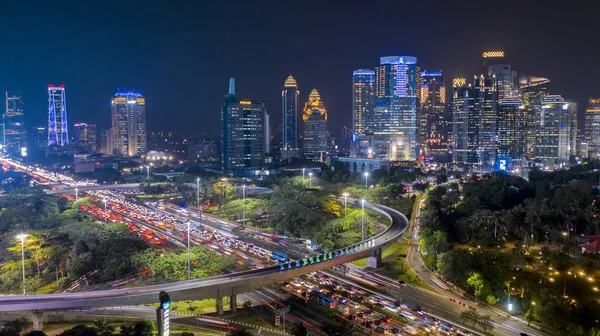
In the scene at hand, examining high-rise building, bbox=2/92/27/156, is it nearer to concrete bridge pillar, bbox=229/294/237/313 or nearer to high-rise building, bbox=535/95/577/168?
concrete bridge pillar, bbox=229/294/237/313

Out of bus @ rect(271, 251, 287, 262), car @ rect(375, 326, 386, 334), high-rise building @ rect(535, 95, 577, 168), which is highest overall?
high-rise building @ rect(535, 95, 577, 168)

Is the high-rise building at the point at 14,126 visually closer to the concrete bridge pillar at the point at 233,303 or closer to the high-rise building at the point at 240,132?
the high-rise building at the point at 240,132

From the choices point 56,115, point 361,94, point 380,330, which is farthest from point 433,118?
point 380,330

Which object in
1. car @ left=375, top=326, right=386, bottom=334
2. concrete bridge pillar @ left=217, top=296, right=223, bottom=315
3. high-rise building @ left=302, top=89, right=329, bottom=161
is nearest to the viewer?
car @ left=375, top=326, right=386, bottom=334

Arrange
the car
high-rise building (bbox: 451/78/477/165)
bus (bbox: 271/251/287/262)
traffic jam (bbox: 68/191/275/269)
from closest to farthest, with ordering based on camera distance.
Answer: the car < bus (bbox: 271/251/287/262) < traffic jam (bbox: 68/191/275/269) < high-rise building (bbox: 451/78/477/165)

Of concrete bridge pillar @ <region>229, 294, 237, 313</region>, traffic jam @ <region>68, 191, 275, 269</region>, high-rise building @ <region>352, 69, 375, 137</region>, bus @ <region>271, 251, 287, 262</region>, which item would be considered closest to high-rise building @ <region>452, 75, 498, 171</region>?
high-rise building @ <region>352, 69, 375, 137</region>

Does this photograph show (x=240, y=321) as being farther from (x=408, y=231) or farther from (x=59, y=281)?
(x=408, y=231)
